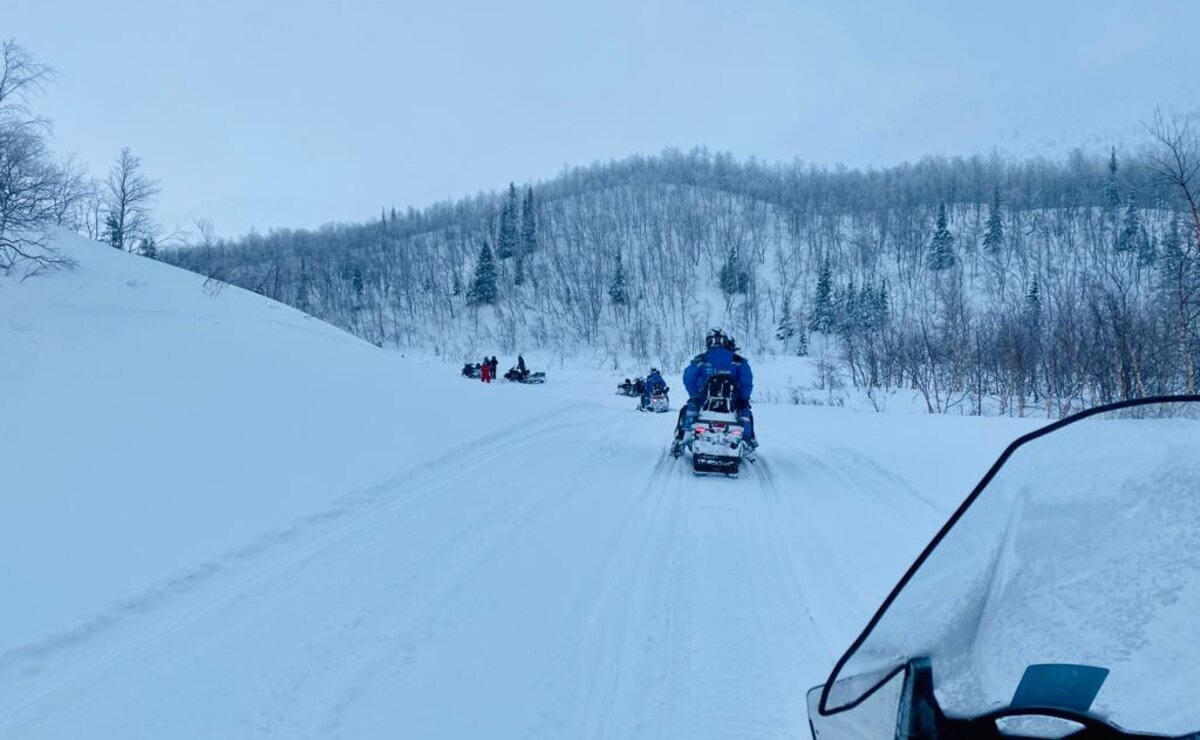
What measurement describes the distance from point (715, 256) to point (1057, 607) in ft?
336

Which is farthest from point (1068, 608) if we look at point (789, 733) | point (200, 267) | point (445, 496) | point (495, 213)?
point (495, 213)

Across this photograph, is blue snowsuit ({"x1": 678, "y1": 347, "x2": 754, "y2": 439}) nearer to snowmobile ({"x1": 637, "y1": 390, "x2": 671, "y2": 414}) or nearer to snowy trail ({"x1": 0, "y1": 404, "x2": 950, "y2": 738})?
snowy trail ({"x1": 0, "y1": 404, "x2": 950, "y2": 738})

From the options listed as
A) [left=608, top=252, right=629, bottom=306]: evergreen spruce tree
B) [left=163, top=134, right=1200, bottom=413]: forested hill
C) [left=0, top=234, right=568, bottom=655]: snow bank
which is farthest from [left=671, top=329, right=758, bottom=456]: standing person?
[left=608, top=252, right=629, bottom=306]: evergreen spruce tree

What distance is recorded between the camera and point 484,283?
87938 mm

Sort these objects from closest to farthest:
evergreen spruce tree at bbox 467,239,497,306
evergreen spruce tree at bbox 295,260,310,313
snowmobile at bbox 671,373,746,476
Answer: snowmobile at bbox 671,373,746,476, evergreen spruce tree at bbox 467,239,497,306, evergreen spruce tree at bbox 295,260,310,313

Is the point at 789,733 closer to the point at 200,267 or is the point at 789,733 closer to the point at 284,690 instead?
the point at 284,690

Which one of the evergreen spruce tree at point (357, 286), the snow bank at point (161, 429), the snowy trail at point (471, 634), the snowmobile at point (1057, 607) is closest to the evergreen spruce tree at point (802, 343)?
the evergreen spruce tree at point (357, 286)

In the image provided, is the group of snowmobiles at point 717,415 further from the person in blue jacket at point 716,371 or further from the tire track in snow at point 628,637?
the tire track in snow at point 628,637

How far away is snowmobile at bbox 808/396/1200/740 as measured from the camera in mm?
1921

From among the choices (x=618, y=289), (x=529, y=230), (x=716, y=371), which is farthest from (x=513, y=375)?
(x=529, y=230)

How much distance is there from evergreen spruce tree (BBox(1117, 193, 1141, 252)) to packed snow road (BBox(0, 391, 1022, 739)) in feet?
308

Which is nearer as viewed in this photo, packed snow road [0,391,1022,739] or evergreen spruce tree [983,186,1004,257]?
packed snow road [0,391,1022,739]

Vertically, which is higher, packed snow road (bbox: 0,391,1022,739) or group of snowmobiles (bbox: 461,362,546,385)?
group of snowmobiles (bbox: 461,362,546,385)

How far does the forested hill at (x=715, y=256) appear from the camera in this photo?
8200 cm
